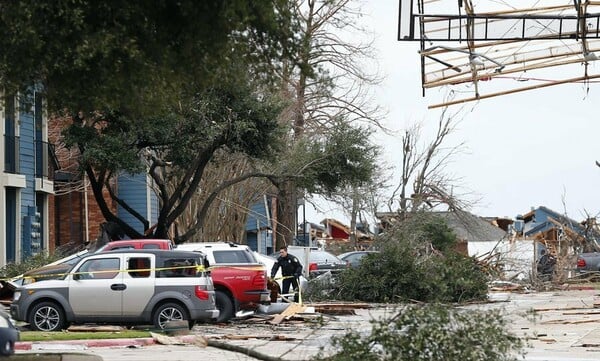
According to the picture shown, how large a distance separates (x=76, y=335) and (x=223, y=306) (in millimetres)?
5143

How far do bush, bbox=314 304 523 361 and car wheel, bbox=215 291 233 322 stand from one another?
1360 cm

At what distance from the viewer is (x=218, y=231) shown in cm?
4700

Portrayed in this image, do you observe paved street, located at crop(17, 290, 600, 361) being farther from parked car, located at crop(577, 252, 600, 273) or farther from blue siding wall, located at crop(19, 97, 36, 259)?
parked car, located at crop(577, 252, 600, 273)

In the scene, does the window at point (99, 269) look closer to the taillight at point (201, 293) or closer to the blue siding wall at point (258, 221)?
the taillight at point (201, 293)

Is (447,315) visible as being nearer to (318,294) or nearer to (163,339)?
(163,339)

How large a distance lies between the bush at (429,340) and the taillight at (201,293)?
1076 cm

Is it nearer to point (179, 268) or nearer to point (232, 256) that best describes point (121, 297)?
point (179, 268)

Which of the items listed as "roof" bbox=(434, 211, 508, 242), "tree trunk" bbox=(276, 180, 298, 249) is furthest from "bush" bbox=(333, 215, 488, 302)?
"roof" bbox=(434, 211, 508, 242)

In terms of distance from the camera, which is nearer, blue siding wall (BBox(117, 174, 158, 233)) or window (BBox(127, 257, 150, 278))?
window (BBox(127, 257, 150, 278))

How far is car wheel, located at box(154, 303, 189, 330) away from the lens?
2300cm

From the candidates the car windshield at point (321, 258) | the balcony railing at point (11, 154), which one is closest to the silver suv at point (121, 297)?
the balcony railing at point (11, 154)

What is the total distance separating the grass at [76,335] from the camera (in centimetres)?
2067

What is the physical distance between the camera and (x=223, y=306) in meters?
26.1

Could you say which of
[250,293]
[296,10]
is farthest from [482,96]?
[296,10]
